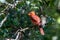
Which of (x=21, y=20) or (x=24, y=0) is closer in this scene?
(x=24, y=0)

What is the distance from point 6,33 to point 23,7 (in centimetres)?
53

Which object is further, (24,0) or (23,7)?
(23,7)

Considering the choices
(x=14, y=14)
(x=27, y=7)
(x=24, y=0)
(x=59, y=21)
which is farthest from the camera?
(x=14, y=14)

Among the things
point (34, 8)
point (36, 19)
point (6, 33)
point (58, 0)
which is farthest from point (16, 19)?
point (58, 0)

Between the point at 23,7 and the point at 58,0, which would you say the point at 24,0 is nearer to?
the point at 23,7

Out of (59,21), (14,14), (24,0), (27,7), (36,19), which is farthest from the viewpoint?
(14,14)

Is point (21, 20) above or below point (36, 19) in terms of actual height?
below

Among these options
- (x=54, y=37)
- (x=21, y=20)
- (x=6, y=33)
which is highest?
(x=54, y=37)

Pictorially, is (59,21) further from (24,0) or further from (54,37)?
(24,0)

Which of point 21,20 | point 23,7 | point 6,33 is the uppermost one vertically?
point 23,7

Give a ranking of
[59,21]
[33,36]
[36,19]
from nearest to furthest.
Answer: [59,21], [36,19], [33,36]

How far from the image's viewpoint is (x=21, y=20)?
97.7 inches

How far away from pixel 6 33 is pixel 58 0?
2.08 meters

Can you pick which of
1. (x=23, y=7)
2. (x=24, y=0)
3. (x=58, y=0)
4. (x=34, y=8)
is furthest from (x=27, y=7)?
(x=58, y=0)
